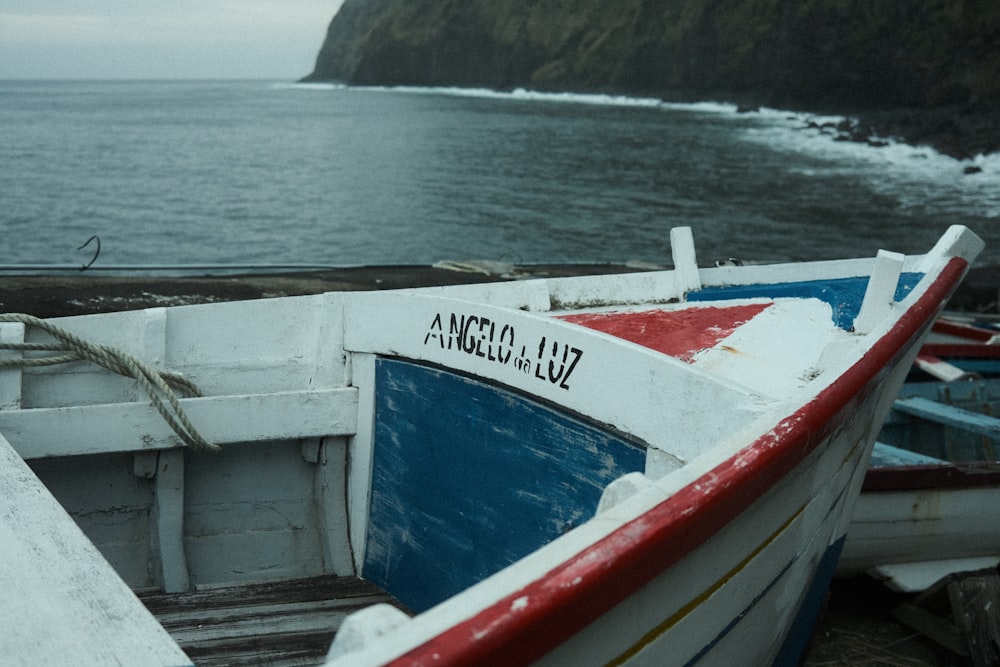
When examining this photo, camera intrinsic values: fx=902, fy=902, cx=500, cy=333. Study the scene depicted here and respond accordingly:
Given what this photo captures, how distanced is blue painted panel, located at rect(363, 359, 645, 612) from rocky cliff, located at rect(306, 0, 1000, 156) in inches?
1878

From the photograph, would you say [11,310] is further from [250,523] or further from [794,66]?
[794,66]

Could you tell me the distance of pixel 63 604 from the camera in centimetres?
201

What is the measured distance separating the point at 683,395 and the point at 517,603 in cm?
147

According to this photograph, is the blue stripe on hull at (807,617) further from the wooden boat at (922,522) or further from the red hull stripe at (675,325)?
the wooden boat at (922,522)

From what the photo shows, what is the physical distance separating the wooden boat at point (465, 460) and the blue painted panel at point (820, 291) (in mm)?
20

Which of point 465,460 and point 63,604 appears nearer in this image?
point 63,604

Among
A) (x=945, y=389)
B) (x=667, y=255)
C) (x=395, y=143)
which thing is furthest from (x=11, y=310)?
(x=395, y=143)

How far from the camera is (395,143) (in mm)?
58156

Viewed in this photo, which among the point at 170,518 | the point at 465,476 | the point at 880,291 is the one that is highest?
the point at 880,291

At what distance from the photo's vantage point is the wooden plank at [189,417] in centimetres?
364

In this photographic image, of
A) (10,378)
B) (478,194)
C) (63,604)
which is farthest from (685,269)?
(478,194)

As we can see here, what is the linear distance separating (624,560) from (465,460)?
6.23ft

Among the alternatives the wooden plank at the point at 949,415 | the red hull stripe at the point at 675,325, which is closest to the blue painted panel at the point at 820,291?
the red hull stripe at the point at 675,325

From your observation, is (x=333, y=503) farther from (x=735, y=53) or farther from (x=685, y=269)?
(x=735, y=53)
